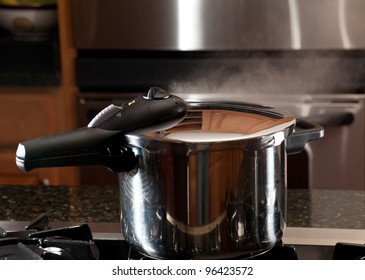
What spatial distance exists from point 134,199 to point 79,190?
1.41 ft

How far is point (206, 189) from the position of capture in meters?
0.73

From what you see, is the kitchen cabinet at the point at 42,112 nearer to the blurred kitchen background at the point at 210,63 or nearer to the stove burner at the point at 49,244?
the blurred kitchen background at the point at 210,63

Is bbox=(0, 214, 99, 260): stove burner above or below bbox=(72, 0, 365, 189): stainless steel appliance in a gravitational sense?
below

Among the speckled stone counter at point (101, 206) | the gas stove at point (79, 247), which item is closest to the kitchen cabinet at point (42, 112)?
the speckled stone counter at point (101, 206)

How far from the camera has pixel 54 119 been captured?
2.24 meters

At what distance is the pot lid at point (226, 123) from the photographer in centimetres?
74

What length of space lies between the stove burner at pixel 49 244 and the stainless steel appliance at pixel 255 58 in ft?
4.21

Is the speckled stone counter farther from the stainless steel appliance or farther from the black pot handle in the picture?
the stainless steel appliance

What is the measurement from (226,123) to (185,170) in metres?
0.09

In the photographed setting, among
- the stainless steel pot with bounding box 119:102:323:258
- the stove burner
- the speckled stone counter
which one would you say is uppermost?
the stainless steel pot with bounding box 119:102:323:258

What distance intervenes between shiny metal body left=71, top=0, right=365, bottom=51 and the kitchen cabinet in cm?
6

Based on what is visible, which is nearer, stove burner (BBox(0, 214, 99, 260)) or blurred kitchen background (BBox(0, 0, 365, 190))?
stove burner (BBox(0, 214, 99, 260))

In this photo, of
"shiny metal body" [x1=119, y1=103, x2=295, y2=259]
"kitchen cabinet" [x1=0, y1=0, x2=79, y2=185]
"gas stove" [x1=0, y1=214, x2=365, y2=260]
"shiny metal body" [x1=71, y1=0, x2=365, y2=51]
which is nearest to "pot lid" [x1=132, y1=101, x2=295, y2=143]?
"shiny metal body" [x1=119, y1=103, x2=295, y2=259]

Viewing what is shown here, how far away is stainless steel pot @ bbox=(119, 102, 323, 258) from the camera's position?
28.7 inches
